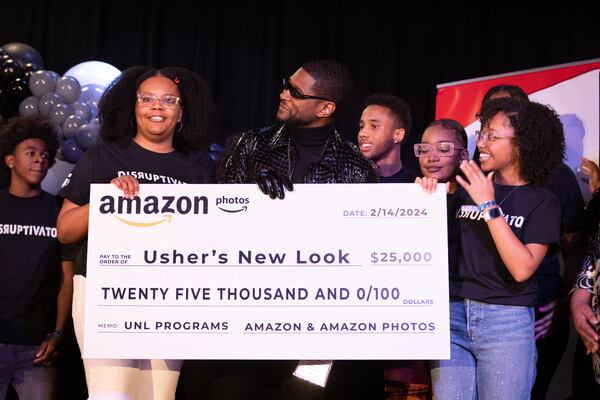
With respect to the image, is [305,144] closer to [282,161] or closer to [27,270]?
[282,161]

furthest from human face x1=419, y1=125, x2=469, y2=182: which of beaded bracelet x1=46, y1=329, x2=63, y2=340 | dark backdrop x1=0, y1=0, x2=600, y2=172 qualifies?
beaded bracelet x1=46, y1=329, x2=63, y2=340

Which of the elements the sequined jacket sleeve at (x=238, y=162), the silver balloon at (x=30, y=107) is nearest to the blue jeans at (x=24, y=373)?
the sequined jacket sleeve at (x=238, y=162)

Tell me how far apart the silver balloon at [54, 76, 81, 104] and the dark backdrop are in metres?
0.85

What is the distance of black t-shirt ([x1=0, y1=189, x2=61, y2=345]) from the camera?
11.7ft

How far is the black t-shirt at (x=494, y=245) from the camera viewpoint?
2.66m

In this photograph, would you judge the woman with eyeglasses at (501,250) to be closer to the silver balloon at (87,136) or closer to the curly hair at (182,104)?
the curly hair at (182,104)

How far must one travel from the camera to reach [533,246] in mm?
2658

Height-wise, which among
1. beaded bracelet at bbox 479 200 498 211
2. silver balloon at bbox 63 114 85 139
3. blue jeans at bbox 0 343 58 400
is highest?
silver balloon at bbox 63 114 85 139

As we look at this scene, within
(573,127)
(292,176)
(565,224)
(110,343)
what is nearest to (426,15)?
(573,127)

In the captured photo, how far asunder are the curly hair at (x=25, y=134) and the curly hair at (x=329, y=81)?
1.69 m

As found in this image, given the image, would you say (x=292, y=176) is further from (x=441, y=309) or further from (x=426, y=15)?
(x=426, y=15)

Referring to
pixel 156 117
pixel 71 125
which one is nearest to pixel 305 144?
pixel 156 117

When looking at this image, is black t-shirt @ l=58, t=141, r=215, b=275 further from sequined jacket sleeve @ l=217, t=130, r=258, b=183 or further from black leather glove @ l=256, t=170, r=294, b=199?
black leather glove @ l=256, t=170, r=294, b=199

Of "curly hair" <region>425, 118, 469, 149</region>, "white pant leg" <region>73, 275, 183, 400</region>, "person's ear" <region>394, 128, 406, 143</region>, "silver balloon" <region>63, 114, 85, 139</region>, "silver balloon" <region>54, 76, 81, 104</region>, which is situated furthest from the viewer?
"silver balloon" <region>54, 76, 81, 104</region>
